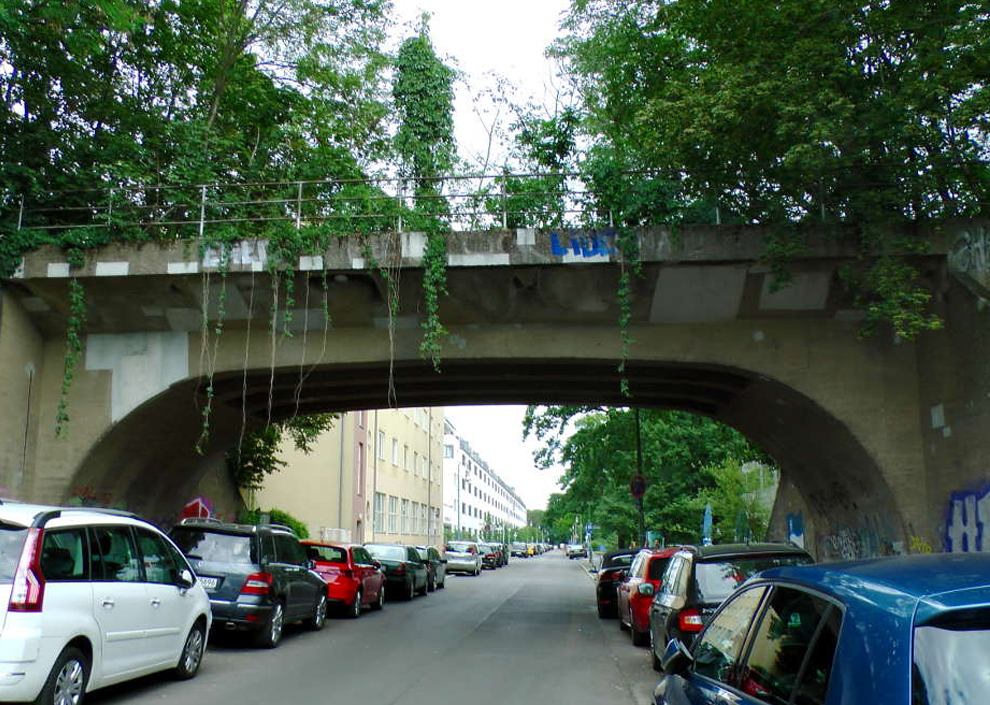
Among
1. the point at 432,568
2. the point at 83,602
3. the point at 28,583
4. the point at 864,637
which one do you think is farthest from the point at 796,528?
the point at 864,637

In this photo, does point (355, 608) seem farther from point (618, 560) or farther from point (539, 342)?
point (539, 342)

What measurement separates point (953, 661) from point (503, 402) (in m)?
18.1

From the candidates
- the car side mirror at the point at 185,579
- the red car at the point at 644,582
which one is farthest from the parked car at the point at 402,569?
the car side mirror at the point at 185,579

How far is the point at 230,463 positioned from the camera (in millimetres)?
26672

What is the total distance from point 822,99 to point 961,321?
440 cm

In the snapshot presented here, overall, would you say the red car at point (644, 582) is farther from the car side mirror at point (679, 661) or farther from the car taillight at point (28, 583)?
the car taillight at point (28, 583)

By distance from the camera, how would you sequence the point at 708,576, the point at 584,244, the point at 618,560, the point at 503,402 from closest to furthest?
the point at 708,576
the point at 584,244
the point at 503,402
the point at 618,560

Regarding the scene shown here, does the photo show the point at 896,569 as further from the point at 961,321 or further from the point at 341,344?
the point at 341,344

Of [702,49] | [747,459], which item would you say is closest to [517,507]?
[747,459]

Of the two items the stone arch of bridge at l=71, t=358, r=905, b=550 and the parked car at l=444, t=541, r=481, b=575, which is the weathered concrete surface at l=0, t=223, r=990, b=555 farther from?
the parked car at l=444, t=541, r=481, b=575

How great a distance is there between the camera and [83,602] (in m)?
7.20

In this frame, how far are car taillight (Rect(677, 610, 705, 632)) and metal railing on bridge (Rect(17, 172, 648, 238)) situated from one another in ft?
23.9

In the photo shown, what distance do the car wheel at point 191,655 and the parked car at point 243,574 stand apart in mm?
2041

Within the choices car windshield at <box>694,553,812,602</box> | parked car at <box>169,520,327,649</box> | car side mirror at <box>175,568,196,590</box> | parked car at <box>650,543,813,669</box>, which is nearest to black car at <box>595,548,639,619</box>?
parked car at <box>169,520,327,649</box>
